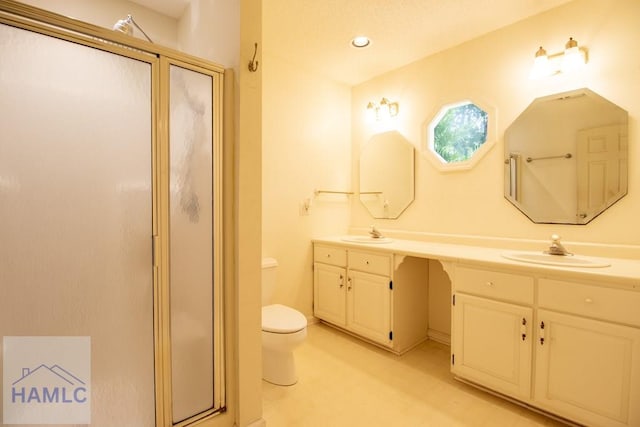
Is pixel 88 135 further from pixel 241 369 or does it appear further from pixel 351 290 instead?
pixel 351 290

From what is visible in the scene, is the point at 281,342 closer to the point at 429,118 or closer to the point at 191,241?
the point at 191,241

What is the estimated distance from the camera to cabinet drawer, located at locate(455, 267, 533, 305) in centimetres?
166

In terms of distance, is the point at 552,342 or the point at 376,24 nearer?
the point at 552,342

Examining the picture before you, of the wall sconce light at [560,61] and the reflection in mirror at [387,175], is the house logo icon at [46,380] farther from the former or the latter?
the wall sconce light at [560,61]

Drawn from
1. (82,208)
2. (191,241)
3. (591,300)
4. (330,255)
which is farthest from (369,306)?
(82,208)

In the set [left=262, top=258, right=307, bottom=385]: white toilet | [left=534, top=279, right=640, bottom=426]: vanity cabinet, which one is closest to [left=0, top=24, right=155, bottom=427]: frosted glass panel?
[left=262, top=258, right=307, bottom=385]: white toilet

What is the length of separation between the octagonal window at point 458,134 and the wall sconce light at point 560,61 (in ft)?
1.36

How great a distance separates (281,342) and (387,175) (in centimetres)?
187

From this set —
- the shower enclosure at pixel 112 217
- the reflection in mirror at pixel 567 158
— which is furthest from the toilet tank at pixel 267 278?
the reflection in mirror at pixel 567 158

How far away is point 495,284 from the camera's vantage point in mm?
1767

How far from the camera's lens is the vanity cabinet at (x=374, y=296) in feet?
7.72

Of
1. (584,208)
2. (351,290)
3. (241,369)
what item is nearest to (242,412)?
(241,369)

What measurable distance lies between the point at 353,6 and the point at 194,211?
1.71m

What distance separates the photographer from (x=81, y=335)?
3.81 feet
